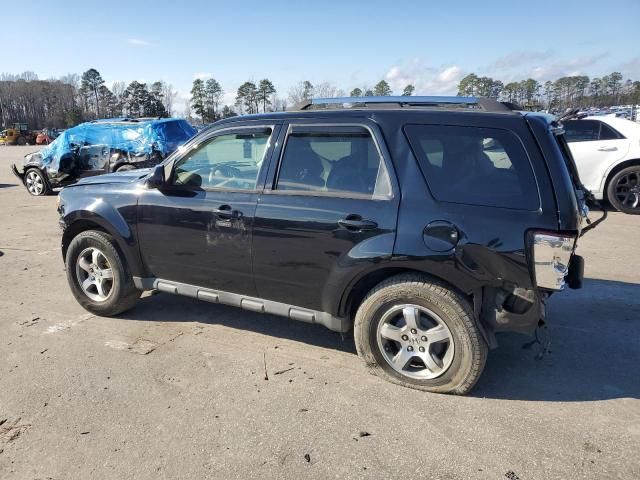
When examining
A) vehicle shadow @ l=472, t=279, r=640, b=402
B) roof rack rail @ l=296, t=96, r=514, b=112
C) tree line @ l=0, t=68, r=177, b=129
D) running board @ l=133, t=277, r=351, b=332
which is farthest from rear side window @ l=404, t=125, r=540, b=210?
tree line @ l=0, t=68, r=177, b=129

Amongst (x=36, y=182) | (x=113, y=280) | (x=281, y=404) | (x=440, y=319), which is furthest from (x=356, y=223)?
(x=36, y=182)

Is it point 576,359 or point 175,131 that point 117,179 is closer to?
point 576,359

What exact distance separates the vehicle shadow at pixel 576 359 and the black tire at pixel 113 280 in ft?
10.3

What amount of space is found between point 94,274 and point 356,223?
2.77 meters

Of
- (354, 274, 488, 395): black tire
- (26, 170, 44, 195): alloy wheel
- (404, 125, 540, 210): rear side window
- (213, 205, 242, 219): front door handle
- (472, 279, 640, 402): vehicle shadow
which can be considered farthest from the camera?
(26, 170, 44, 195): alloy wheel

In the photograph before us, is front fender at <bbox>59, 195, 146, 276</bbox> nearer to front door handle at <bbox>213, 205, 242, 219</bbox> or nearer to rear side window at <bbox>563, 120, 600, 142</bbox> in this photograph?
front door handle at <bbox>213, 205, 242, 219</bbox>

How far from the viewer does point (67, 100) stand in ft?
369

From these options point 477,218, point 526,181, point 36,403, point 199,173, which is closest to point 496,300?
point 477,218

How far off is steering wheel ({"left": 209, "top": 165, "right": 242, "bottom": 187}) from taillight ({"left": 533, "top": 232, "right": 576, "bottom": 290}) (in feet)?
7.42

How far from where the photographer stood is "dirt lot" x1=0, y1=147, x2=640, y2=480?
2545mm

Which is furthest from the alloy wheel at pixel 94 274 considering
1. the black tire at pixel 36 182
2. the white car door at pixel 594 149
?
the black tire at pixel 36 182

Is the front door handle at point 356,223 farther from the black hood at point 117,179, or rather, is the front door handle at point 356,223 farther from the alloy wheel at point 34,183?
the alloy wheel at point 34,183

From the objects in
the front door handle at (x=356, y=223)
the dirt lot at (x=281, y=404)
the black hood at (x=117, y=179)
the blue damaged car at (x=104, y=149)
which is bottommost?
the dirt lot at (x=281, y=404)

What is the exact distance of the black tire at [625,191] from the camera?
8.95 m
